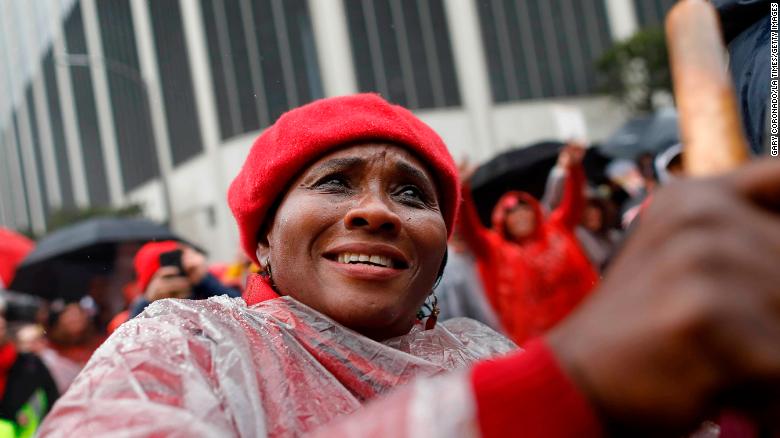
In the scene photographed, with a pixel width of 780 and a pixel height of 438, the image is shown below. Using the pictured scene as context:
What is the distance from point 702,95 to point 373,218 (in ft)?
2.81

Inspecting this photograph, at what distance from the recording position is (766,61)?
4.24 feet

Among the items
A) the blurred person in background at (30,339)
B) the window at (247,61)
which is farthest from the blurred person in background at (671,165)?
the window at (247,61)

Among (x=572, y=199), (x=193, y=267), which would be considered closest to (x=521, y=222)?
(x=572, y=199)

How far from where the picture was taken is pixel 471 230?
14.6 feet

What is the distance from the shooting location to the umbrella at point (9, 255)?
6324 millimetres

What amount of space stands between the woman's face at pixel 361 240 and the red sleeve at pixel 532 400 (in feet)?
2.44

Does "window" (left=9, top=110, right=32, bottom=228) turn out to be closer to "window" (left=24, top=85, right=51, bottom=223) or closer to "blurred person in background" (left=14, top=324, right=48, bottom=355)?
"window" (left=24, top=85, right=51, bottom=223)

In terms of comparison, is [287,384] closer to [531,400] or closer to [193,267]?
[531,400]

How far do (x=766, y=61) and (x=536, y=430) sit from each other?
992 mm

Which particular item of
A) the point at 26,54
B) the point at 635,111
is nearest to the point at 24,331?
the point at 26,54

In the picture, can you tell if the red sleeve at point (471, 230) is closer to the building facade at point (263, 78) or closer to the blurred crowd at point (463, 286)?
the blurred crowd at point (463, 286)

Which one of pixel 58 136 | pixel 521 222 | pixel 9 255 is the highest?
pixel 58 136

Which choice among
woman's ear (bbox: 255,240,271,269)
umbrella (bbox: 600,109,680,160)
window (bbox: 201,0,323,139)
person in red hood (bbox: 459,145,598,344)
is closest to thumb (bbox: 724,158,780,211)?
woman's ear (bbox: 255,240,271,269)

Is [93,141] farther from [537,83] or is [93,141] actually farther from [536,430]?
[536,430]
